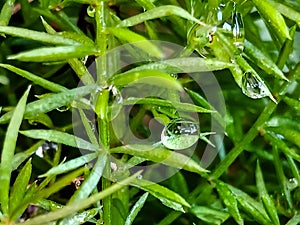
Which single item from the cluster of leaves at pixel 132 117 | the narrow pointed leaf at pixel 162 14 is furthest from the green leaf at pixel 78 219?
the narrow pointed leaf at pixel 162 14

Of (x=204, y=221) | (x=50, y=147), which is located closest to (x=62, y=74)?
(x=50, y=147)

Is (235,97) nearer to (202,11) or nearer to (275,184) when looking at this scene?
(275,184)

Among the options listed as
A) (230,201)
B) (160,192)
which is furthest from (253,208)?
(160,192)

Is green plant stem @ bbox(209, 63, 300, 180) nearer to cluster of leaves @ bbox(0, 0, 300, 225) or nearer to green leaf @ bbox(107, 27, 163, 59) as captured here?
cluster of leaves @ bbox(0, 0, 300, 225)

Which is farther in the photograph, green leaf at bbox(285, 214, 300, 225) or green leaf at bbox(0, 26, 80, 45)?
green leaf at bbox(285, 214, 300, 225)

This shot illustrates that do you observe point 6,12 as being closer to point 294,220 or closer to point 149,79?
point 149,79

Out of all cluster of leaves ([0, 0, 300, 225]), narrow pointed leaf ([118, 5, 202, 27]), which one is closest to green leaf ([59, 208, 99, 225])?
cluster of leaves ([0, 0, 300, 225])
